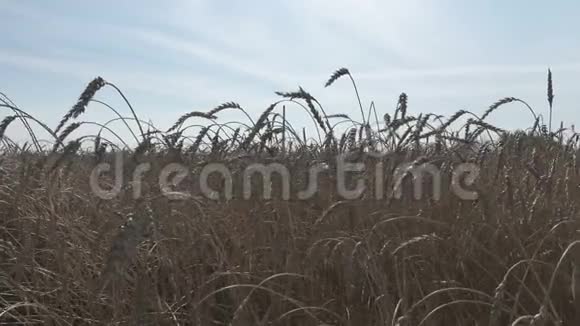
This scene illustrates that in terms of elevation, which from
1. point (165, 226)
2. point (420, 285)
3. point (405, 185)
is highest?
point (405, 185)

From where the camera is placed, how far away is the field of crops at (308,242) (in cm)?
149

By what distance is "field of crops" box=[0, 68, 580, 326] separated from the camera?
1.49m

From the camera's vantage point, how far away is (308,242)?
71.9 inches

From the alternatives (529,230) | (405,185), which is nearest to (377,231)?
(405,185)

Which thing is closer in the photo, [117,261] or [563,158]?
[117,261]

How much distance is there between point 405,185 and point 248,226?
0.53 m

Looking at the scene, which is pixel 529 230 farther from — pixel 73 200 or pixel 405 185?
pixel 73 200

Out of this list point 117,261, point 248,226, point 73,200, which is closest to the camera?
point 117,261

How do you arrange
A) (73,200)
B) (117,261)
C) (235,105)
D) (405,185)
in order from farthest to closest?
(73,200), (235,105), (405,185), (117,261)

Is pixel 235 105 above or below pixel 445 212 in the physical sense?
above

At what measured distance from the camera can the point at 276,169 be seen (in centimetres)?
256
